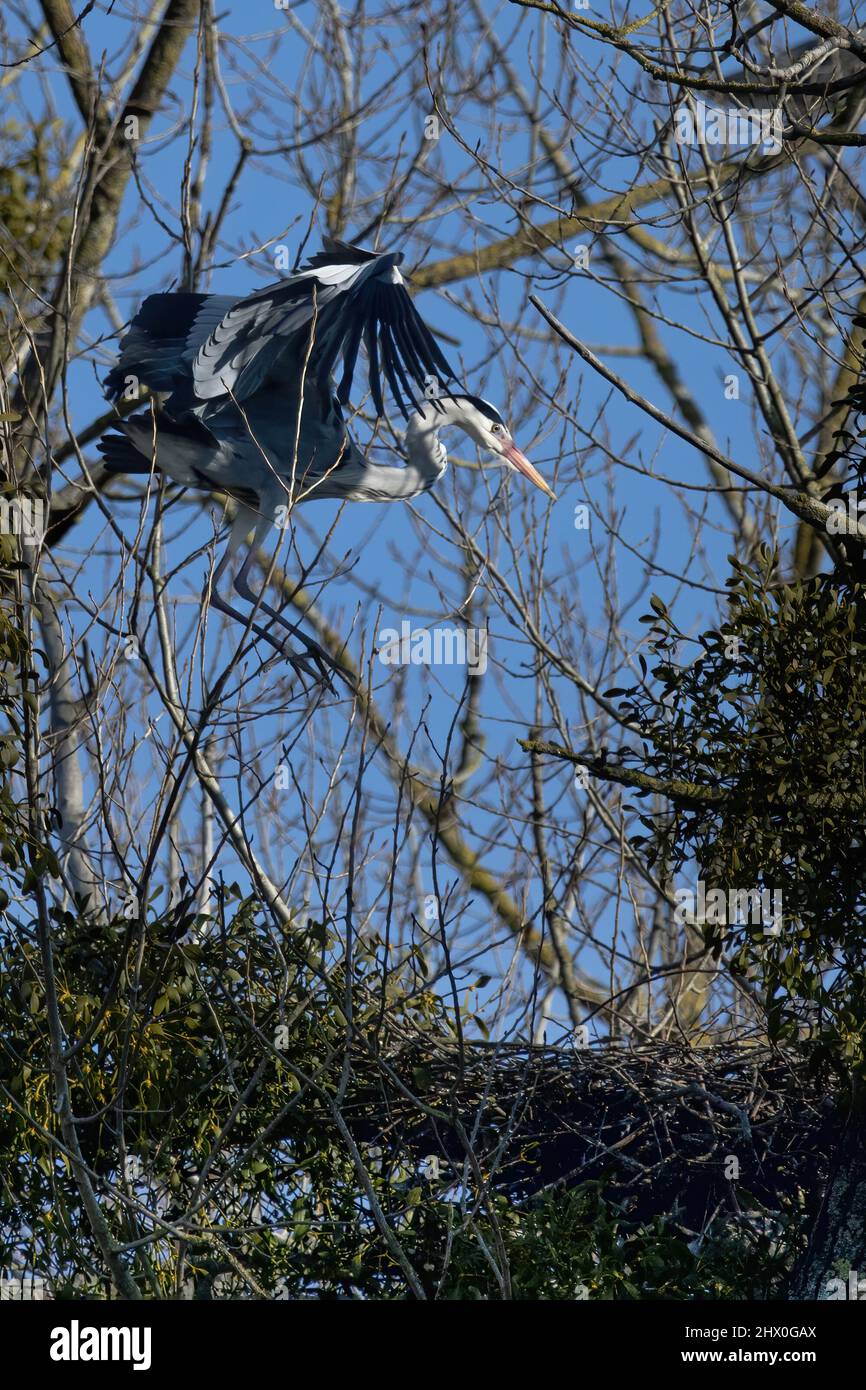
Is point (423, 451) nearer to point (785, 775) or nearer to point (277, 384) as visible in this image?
point (277, 384)

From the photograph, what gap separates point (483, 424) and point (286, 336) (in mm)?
647

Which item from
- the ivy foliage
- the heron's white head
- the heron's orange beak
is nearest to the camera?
the ivy foliage

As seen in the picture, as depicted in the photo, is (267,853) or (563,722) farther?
(267,853)

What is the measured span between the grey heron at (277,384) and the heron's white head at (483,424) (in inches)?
5.6

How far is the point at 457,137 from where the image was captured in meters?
4.75

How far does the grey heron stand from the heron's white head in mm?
142

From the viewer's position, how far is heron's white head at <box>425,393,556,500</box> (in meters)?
4.10
